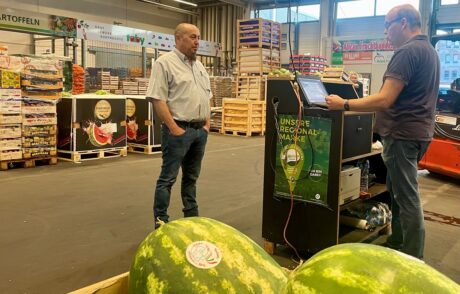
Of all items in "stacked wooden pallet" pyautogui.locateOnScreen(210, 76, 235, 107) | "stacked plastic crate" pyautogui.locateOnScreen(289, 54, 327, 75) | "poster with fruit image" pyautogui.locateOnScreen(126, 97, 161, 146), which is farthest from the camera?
"stacked wooden pallet" pyautogui.locateOnScreen(210, 76, 235, 107)

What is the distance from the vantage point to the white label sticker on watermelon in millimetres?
932

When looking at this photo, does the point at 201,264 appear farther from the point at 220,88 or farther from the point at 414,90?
the point at 220,88

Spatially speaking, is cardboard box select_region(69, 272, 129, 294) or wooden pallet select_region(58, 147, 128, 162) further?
wooden pallet select_region(58, 147, 128, 162)

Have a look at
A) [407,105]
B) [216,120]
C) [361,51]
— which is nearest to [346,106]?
[407,105]

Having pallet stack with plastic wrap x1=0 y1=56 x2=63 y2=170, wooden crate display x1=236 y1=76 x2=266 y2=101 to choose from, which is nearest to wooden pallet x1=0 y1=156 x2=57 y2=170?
pallet stack with plastic wrap x1=0 y1=56 x2=63 y2=170

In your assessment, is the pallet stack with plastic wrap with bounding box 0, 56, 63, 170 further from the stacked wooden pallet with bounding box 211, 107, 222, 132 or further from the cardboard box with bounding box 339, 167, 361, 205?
the stacked wooden pallet with bounding box 211, 107, 222, 132

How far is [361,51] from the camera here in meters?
17.5

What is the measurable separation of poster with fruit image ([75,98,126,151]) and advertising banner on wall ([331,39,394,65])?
11593 mm

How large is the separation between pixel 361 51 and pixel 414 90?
15514mm

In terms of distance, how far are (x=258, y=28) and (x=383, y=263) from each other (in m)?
12.9

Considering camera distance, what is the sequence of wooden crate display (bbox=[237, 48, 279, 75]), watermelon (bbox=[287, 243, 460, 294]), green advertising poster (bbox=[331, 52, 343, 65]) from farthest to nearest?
1. green advertising poster (bbox=[331, 52, 343, 65])
2. wooden crate display (bbox=[237, 48, 279, 75])
3. watermelon (bbox=[287, 243, 460, 294])

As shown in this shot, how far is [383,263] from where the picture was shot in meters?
→ 0.77

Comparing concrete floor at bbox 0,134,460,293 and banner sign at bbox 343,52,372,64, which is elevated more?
banner sign at bbox 343,52,372,64

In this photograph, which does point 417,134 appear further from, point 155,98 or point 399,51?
point 155,98
